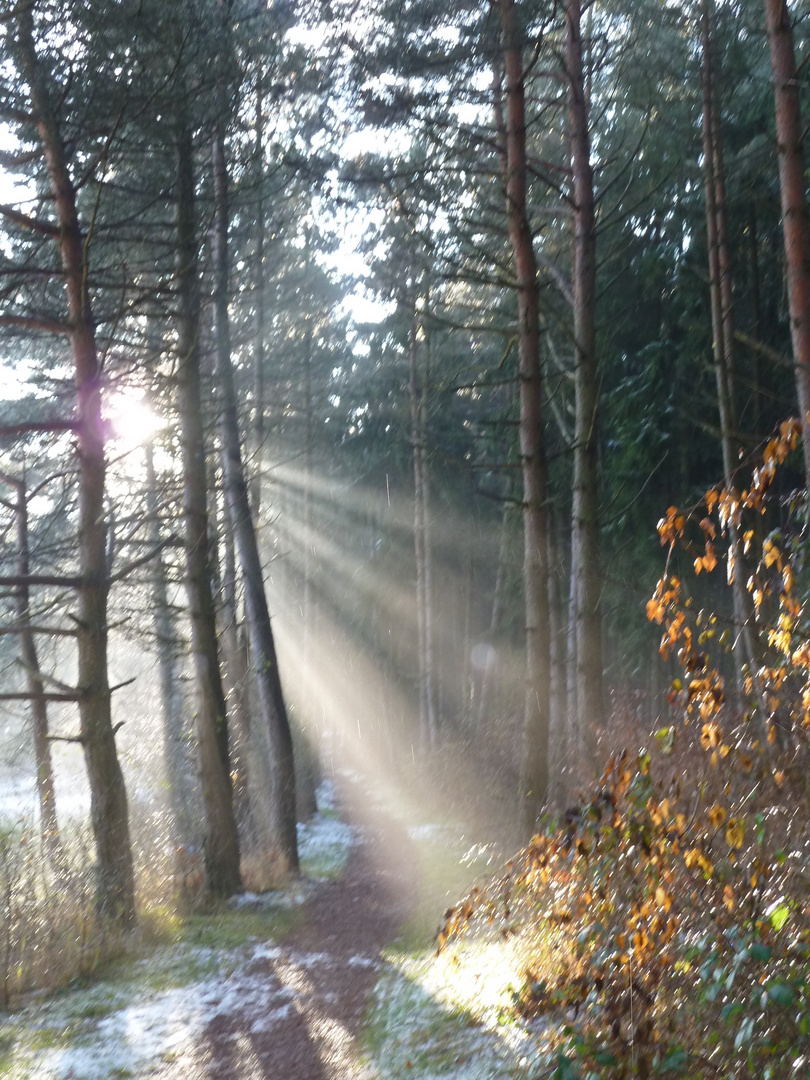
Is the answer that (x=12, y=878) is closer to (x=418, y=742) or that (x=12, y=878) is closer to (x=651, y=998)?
(x=651, y=998)

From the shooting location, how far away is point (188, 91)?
995 cm

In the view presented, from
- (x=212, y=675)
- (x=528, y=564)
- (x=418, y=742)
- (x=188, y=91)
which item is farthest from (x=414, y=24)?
(x=418, y=742)

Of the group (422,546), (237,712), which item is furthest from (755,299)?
(422,546)

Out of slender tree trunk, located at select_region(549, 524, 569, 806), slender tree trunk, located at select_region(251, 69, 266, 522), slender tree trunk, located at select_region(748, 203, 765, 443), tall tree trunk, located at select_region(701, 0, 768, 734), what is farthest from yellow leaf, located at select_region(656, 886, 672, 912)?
slender tree trunk, located at select_region(748, 203, 765, 443)

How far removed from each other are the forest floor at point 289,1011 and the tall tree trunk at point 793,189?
503 cm

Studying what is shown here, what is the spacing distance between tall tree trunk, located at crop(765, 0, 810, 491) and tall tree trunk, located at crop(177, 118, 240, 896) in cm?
656

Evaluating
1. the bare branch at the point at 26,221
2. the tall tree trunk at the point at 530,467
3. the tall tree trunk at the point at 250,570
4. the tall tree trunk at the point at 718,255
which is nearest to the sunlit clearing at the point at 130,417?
the tall tree trunk at the point at 250,570

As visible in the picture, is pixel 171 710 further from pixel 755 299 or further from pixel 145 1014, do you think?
pixel 145 1014

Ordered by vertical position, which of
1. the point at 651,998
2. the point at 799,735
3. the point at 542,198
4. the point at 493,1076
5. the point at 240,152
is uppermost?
the point at 240,152

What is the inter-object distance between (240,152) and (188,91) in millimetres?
3608

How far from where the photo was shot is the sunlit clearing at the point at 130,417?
1042cm

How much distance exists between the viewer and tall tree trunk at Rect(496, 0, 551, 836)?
30.5 feet

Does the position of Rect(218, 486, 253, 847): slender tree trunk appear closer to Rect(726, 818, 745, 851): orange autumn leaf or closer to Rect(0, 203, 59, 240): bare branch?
Rect(0, 203, 59, 240): bare branch

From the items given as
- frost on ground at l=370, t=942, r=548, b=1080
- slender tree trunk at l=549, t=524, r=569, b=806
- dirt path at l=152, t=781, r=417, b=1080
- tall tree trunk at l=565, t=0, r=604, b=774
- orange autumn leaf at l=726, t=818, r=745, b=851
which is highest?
tall tree trunk at l=565, t=0, r=604, b=774
